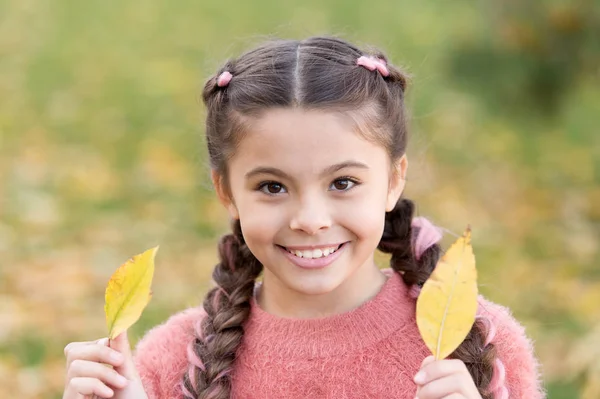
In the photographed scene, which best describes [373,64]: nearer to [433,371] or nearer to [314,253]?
[314,253]

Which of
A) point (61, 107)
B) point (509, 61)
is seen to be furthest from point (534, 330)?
point (61, 107)

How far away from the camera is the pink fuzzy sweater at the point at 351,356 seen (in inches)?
81.7

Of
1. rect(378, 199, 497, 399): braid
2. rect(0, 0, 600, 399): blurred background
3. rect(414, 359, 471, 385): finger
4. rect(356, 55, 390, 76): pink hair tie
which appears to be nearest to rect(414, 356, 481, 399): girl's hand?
rect(414, 359, 471, 385): finger

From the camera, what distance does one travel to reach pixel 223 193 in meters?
2.18

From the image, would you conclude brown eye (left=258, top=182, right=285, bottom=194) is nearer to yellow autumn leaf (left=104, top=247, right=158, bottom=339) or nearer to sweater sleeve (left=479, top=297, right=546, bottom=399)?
yellow autumn leaf (left=104, top=247, right=158, bottom=339)

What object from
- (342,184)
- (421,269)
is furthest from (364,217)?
(421,269)

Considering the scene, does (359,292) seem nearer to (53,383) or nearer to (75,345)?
(75,345)

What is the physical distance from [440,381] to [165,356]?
2.57 feet

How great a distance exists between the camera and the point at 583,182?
16.3ft

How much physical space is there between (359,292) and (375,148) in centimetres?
33

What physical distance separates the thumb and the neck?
38 cm

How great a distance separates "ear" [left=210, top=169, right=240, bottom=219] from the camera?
2158 millimetres

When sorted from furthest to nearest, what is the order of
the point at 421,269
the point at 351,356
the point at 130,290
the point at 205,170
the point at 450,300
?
1. the point at 205,170
2. the point at 421,269
3. the point at 351,356
4. the point at 130,290
5. the point at 450,300

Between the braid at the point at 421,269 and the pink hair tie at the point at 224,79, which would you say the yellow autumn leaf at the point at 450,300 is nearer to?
the braid at the point at 421,269
